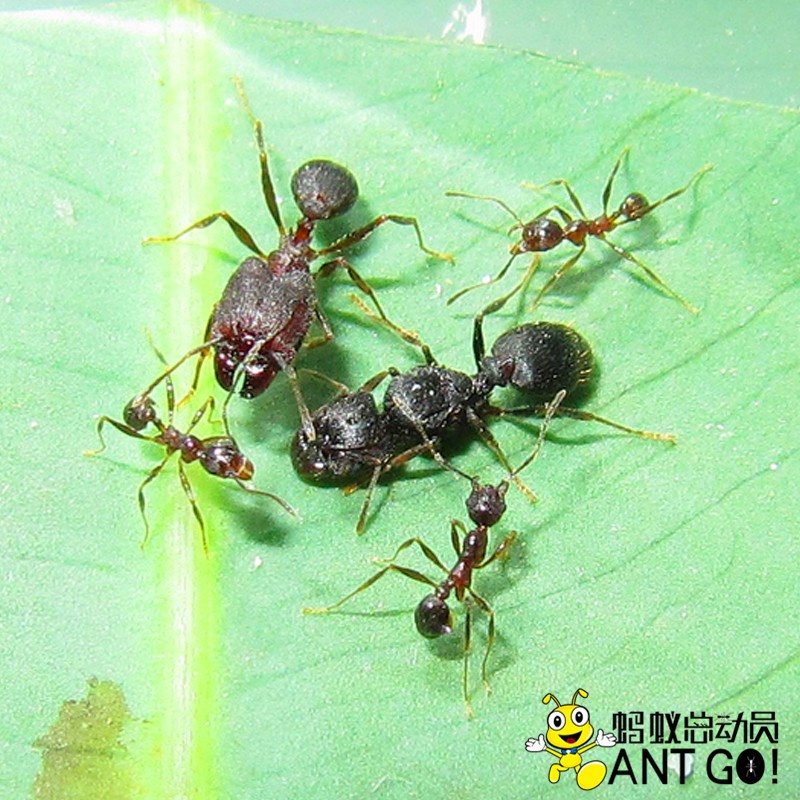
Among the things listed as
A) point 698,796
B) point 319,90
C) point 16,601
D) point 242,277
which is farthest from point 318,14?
point 698,796

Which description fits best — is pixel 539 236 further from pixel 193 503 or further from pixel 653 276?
pixel 193 503

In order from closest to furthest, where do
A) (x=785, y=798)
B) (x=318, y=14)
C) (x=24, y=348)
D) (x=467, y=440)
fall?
(x=785, y=798) < (x=24, y=348) < (x=467, y=440) < (x=318, y=14)

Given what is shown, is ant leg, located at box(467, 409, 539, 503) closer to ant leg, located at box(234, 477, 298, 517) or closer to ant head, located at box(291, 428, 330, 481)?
ant head, located at box(291, 428, 330, 481)

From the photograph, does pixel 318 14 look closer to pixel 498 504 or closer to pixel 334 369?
pixel 334 369

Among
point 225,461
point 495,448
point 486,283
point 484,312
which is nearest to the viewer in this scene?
point 225,461

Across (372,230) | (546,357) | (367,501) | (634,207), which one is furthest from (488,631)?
(634,207)

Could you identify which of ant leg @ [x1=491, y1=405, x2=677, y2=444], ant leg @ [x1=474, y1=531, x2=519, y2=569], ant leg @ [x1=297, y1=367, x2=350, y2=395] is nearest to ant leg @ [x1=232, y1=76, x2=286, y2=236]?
ant leg @ [x1=297, y1=367, x2=350, y2=395]
